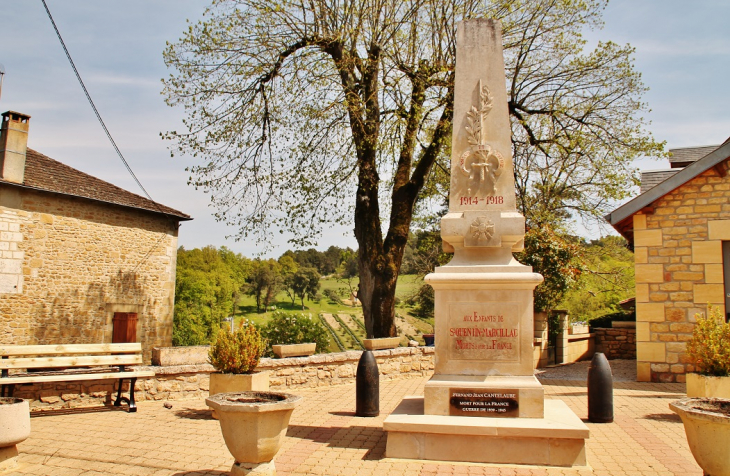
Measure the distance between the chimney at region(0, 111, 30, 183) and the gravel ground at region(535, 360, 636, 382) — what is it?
49.8 ft

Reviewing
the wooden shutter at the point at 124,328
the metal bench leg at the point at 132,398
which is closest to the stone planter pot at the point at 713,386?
the metal bench leg at the point at 132,398

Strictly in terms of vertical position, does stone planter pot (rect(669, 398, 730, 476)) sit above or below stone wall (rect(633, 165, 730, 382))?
below

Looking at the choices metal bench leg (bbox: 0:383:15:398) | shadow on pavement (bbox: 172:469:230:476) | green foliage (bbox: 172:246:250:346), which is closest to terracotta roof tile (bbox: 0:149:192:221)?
metal bench leg (bbox: 0:383:15:398)

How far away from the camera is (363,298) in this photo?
45.1ft

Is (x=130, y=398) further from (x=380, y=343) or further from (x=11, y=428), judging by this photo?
(x=380, y=343)

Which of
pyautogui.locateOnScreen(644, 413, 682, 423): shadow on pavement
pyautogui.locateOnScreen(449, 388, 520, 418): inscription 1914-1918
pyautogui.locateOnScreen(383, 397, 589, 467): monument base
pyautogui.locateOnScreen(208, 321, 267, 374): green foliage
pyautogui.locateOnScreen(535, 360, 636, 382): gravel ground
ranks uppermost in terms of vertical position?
pyautogui.locateOnScreen(208, 321, 267, 374): green foliage

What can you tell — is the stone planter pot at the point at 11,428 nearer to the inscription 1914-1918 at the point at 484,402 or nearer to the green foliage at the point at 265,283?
the inscription 1914-1918 at the point at 484,402

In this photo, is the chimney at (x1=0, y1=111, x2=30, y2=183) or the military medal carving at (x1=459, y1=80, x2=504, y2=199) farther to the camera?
the chimney at (x1=0, y1=111, x2=30, y2=183)

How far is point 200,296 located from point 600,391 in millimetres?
40820

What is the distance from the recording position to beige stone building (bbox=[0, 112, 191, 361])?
1577 cm

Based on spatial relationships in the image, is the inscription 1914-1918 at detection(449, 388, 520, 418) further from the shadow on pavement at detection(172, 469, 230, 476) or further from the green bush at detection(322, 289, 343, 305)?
the green bush at detection(322, 289, 343, 305)

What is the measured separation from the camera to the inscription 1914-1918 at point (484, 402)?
19.0 ft

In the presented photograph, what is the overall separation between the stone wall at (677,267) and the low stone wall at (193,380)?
5020mm

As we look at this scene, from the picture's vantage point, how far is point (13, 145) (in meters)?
16.2
